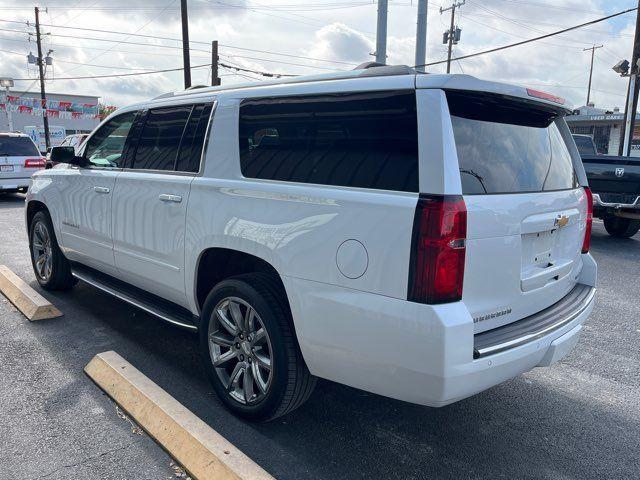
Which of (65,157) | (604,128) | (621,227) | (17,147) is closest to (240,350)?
(65,157)

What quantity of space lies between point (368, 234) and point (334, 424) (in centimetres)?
137

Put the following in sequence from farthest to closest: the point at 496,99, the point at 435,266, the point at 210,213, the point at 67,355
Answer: the point at 67,355, the point at 210,213, the point at 496,99, the point at 435,266

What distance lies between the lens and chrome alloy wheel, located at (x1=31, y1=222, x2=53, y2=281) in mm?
5555

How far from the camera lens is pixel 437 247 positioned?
7.66 feet

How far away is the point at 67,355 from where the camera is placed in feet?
13.5

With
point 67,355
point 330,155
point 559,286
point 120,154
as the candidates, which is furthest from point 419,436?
point 120,154

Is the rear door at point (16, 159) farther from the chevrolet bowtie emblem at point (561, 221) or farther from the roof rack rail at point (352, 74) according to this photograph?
the chevrolet bowtie emblem at point (561, 221)

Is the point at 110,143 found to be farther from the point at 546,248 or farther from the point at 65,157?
the point at 546,248

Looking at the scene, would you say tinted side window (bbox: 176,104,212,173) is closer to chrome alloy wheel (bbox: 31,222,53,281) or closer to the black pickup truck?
chrome alloy wheel (bbox: 31,222,53,281)

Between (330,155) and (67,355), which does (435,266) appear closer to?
(330,155)

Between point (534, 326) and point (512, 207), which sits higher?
point (512, 207)

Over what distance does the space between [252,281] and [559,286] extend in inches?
70.6

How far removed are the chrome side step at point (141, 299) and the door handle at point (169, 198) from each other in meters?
0.79

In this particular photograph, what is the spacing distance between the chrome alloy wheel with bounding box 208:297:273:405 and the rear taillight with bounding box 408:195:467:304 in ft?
3.36
